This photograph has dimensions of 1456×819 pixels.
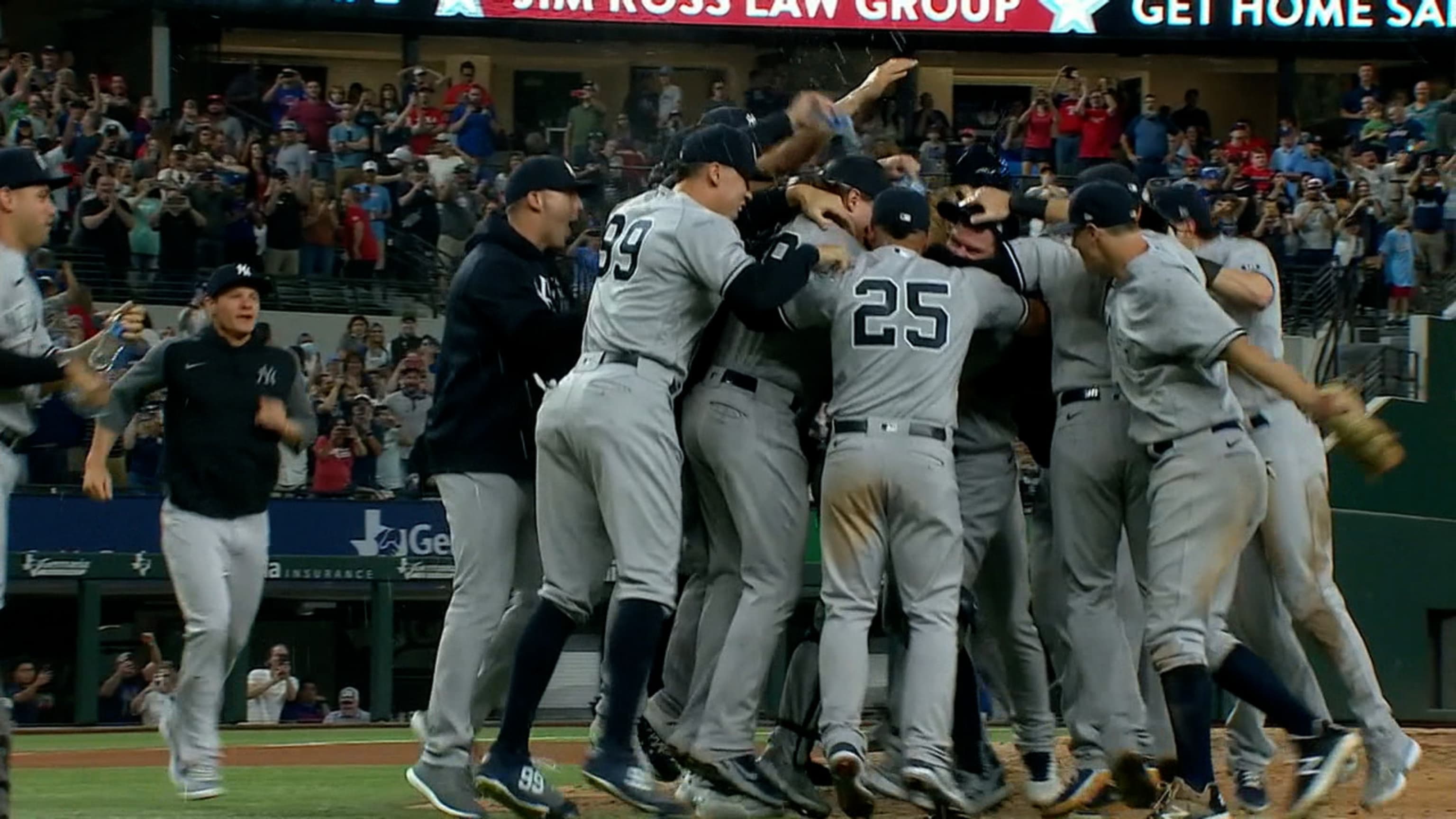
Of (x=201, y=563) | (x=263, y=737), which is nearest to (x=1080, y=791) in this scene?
(x=201, y=563)

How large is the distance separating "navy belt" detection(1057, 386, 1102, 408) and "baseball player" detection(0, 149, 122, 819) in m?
2.78

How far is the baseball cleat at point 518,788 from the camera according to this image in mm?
5945

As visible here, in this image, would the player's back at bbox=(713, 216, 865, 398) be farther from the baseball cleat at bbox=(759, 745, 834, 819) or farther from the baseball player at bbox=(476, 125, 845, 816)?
the baseball cleat at bbox=(759, 745, 834, 819)

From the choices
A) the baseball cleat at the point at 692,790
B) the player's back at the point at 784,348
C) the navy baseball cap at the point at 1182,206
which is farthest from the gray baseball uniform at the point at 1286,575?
the baseball cleat at the point at 692,790

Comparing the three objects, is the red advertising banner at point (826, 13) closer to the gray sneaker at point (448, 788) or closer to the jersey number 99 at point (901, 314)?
the jersey number 99 at point (901, 314)

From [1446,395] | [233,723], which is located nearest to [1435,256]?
[1446,395]

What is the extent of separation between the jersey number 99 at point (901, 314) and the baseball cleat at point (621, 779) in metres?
1.34

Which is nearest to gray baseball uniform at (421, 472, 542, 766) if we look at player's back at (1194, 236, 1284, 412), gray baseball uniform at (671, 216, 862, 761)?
gray baseball uniform at (671, 216, 862, 761)

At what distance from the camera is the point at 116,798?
284 inches

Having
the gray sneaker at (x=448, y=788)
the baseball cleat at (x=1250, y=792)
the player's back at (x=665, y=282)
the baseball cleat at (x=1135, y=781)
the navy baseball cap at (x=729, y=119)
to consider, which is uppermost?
the navy baseball cap at (x=729, y=119)

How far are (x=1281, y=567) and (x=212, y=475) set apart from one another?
3.50m

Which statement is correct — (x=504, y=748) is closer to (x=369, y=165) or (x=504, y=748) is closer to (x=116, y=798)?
(x=116, y=798)

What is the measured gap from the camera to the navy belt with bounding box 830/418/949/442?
6.14 m

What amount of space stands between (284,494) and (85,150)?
4.55m
